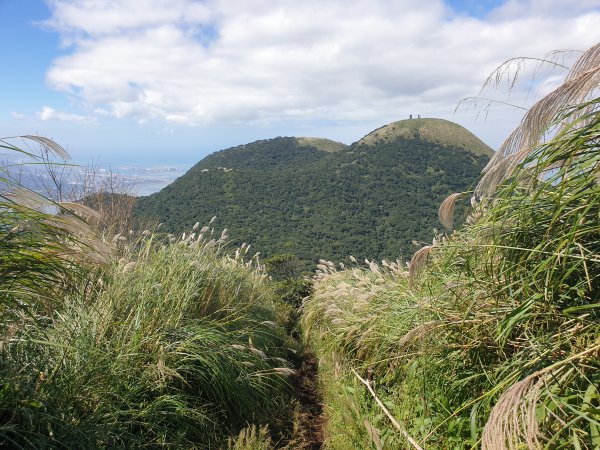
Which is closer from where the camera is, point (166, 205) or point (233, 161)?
point (166, 205)

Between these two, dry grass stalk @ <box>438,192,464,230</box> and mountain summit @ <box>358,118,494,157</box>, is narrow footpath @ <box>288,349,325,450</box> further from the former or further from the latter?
→ mountain summit @ <box>358,118,494,157</box>

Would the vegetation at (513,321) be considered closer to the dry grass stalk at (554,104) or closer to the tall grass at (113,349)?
the dry grass stalk at (554,104)

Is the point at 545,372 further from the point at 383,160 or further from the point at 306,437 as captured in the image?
the point at 383,160

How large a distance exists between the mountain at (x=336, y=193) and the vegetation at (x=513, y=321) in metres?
18.8

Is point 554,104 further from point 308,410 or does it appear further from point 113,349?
point 308,410

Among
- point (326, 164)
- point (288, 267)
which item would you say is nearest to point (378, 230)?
point (326, 164)

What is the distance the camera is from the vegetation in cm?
163

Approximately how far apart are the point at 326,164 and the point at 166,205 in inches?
1275

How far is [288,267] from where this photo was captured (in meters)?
10.8

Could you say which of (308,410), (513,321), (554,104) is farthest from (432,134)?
(513,321)

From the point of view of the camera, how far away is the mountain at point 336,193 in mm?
32406

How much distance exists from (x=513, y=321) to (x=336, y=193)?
52.7 metres

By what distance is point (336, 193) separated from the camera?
178ft

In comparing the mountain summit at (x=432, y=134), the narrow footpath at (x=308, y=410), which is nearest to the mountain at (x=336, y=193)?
the mountain summit at (x=432, y=134)
